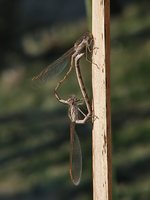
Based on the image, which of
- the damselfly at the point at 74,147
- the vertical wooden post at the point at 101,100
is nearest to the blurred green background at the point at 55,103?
the damselfly at the point at 74,147

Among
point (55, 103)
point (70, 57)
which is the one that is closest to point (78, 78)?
point (70, 57)

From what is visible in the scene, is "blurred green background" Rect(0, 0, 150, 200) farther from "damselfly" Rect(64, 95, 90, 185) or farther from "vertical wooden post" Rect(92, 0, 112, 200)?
"vertical wooden post" Rect(92, 0, 112, 200)

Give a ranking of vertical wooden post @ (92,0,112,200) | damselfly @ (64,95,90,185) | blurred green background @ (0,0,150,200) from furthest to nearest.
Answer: blurred green background @ (0,0,150,200), damselfly @ (64,95,90,185), vertical wooden post @ (92,0,112,200)

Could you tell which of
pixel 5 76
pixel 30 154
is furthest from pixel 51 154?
pixel 5 76

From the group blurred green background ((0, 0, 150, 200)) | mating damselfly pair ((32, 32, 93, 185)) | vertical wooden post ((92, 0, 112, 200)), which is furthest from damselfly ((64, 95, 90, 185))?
blurred green background ((0, 0, 150, 200))

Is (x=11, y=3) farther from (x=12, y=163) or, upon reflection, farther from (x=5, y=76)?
(x=12, y=163)

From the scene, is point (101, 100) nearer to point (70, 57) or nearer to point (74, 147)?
point (70, 57)
